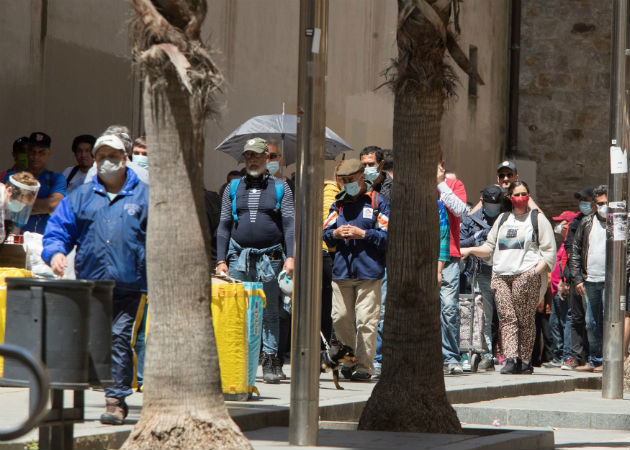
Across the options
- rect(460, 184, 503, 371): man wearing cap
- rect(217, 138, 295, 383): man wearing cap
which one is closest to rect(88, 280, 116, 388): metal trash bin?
rect(217, 138, 295, 383): man wearing cap

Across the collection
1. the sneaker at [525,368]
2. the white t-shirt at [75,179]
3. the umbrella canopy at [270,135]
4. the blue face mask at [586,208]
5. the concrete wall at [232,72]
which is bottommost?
the sneaker at [525,368]

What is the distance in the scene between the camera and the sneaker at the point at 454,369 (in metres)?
14.4

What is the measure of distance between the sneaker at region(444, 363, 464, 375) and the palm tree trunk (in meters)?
4.85

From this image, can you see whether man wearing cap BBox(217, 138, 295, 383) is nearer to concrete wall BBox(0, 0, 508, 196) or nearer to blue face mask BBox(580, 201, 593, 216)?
concrete wall BBox(0, 0, 508, 196)

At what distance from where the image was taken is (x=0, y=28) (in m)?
13.6

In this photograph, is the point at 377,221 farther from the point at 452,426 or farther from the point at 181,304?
the point at 181,304

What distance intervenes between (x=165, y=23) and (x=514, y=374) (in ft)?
28.3

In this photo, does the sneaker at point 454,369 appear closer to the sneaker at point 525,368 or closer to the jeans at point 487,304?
the sneaker at point 525,368

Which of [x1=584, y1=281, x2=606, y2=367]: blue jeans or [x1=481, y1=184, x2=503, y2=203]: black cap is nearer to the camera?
[x1=481, y1=184, x2=503, y2=203]: black cap

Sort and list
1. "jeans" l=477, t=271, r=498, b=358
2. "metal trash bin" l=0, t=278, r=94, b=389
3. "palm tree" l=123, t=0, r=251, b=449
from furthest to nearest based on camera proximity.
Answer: "jeans" l=477, t=271, r=498, b=358 → "palm tree" l=123, t=0, r=251, b=449 → "metal trash bin" l=0, t=278, r=94, b=389

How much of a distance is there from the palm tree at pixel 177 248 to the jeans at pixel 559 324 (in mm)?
10694

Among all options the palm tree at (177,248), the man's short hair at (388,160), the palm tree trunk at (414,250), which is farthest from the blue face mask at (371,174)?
the palm tree at (177,248)

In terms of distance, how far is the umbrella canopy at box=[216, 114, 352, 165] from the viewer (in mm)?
14445

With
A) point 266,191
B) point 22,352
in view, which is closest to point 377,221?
point 266,191
